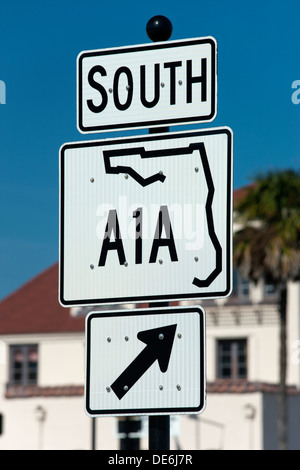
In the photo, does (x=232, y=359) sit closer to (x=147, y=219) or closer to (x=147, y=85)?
(x=147, y=85)

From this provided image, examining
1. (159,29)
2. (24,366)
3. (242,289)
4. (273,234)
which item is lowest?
(24,366)

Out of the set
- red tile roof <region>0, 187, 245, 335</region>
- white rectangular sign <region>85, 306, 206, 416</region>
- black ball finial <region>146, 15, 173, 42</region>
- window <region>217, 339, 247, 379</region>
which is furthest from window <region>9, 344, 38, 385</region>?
white rectangular sign <region>85, 306, 206, 416</region>

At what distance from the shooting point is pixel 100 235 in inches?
170

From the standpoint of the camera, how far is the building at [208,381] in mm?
46562

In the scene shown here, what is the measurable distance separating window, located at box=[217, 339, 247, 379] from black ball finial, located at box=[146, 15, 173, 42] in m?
45.0

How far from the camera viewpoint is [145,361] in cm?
417

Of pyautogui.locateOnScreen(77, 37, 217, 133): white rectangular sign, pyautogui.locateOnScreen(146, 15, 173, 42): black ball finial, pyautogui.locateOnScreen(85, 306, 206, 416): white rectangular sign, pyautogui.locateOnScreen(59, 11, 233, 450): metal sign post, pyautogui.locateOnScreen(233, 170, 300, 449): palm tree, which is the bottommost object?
pyautogui.locateOnScreen(85, 306, 206, 416): white rectangular sign

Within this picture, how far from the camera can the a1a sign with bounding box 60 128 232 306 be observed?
4.12m

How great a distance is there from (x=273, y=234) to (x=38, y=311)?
1705cm

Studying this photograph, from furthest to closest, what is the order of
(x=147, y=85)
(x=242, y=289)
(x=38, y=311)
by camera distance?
(x=38, y=311) → (x=242, y=289) → (x=147, y=85)

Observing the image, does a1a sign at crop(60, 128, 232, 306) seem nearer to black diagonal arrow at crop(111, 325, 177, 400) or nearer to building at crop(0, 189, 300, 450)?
black diagonal arrow at crop(111, 325, 177, 400)

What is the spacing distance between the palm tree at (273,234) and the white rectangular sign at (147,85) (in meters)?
37.9

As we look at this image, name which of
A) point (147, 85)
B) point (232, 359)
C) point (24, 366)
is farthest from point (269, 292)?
point (147, 85)
